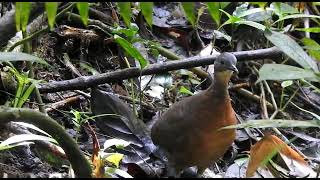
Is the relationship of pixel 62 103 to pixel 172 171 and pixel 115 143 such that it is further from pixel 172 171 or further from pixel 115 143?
pixel 172 171

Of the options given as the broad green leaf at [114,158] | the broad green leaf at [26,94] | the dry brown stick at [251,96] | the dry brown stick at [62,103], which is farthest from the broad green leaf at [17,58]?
the dry brown stick at [251,96]

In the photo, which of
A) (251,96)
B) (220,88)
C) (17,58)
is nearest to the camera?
(17,58)

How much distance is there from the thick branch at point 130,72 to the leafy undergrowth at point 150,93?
0.03m

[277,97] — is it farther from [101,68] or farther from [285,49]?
[285,49]

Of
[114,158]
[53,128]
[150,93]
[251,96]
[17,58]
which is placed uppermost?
[17,58]

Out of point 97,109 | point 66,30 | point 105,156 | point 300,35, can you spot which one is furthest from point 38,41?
point 300,35

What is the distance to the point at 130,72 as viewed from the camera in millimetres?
2922

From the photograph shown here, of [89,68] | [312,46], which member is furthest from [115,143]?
[89,68]

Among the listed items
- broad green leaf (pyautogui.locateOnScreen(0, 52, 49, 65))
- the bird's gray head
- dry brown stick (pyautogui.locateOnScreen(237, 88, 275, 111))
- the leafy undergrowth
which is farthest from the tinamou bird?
dry brown stick (pyautogui.locateOnScreen(237, 88, 275, 111))

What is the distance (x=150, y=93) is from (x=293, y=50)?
1.84 metres

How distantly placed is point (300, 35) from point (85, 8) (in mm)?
3538

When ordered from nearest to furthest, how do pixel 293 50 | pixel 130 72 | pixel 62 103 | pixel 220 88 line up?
pixel 293 50, pixel 220 88, pixel 130 72, pixel 62 103

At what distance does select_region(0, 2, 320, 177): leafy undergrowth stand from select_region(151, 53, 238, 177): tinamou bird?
4.9 inches

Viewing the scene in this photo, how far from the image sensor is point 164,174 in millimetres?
2543
